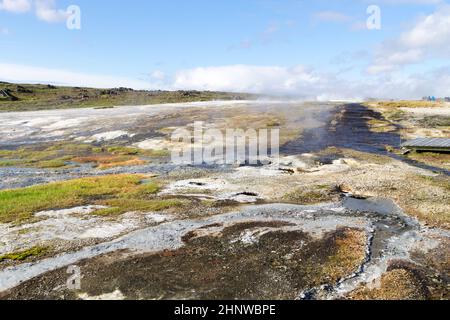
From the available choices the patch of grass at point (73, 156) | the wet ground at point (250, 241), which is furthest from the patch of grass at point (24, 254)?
the patch of grass at point (73, 156)

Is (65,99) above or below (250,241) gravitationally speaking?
above

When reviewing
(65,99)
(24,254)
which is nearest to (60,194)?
(24,254)

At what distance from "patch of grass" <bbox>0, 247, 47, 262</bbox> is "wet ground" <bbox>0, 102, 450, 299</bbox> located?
486 mm

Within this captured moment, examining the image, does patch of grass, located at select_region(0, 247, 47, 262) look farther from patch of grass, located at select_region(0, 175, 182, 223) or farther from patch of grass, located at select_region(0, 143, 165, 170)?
patch of grass, located at select_region(0, 143, 165, 170)

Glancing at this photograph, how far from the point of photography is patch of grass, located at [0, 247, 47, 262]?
2105 centimetres

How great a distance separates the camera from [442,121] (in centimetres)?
7762

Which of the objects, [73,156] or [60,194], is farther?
[73,156]

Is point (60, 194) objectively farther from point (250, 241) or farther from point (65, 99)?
point (65, 99)

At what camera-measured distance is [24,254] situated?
21453 mm

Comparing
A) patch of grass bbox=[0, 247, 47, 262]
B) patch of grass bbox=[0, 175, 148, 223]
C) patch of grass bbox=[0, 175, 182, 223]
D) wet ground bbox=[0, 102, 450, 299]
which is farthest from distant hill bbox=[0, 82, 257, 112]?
patch of grass bbox=[0, 247, 47, 262]

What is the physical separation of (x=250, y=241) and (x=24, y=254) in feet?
39.3
